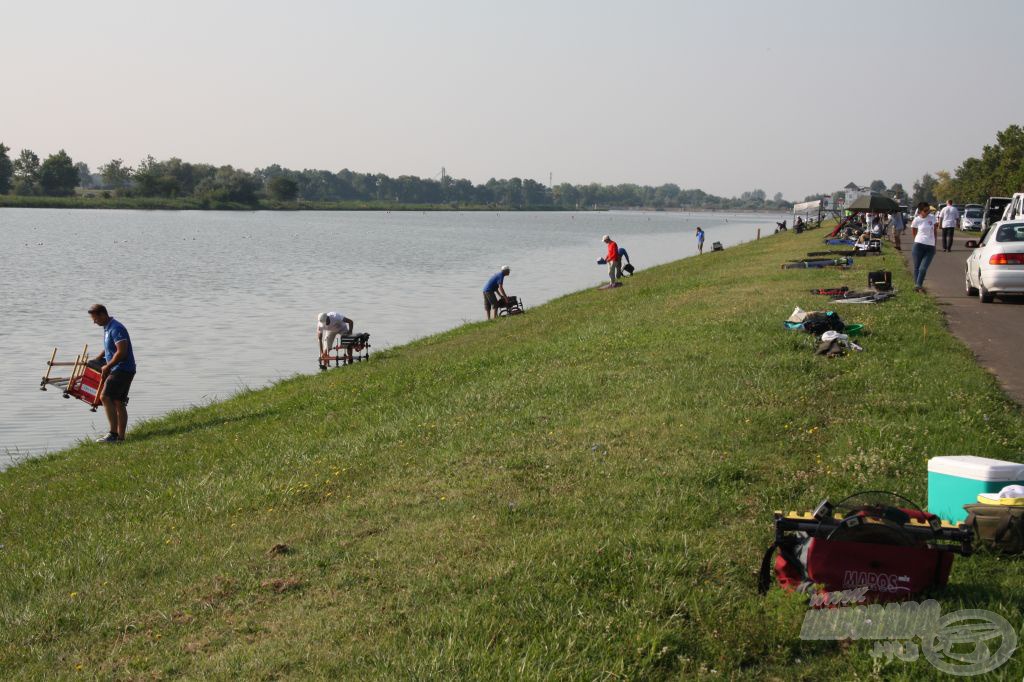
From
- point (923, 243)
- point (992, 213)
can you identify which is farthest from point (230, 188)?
point (923, 243)

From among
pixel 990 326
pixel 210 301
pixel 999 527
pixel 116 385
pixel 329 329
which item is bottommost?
pixel 210 301

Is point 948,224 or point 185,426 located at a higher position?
point 948,224

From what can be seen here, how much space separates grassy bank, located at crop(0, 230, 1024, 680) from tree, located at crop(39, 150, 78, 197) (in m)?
177

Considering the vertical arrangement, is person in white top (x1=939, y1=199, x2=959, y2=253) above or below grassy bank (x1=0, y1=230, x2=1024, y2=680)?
above

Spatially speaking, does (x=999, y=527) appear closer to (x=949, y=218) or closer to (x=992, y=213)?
(x=949, y=218)

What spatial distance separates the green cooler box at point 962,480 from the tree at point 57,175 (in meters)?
186

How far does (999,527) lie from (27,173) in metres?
192

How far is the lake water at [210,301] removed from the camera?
63.2 ft

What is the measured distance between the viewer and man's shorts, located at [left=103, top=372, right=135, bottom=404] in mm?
13930

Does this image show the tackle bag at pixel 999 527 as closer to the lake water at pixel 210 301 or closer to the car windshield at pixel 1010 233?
the lake water at pixel 210 301

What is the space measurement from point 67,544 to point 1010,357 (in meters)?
A: 11.5

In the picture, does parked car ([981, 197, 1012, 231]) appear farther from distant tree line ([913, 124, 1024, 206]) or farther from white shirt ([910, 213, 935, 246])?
white shirt ([910, 213, 935, 246])

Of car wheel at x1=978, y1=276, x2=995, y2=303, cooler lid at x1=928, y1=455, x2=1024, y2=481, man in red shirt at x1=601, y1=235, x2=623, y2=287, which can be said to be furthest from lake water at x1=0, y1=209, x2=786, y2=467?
car wheel at x1=978, y1=276, x2=995, y2=303

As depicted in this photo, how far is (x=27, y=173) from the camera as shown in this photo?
174 meters
